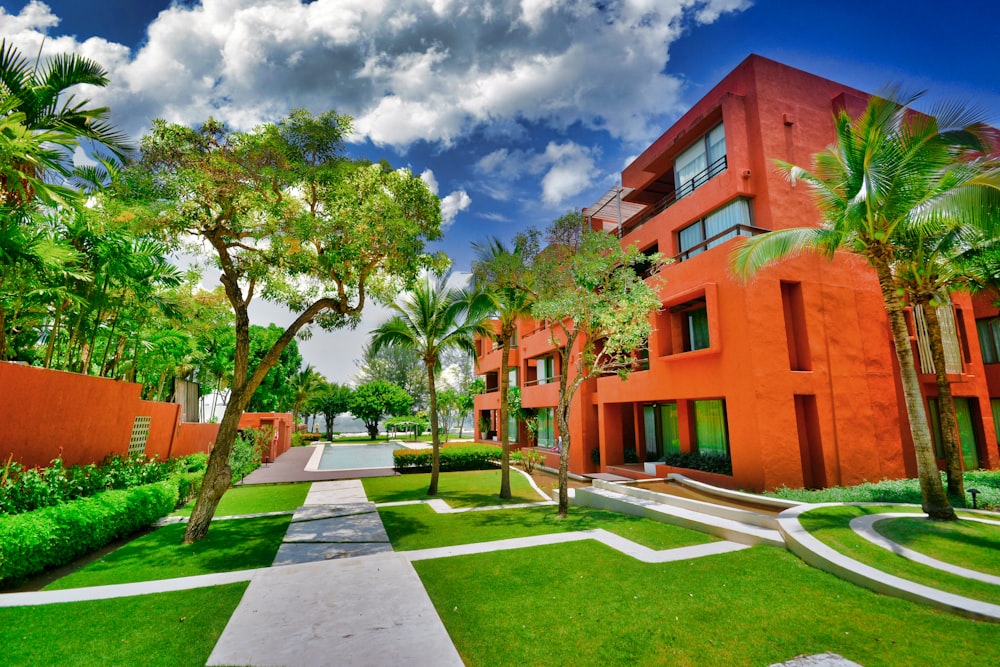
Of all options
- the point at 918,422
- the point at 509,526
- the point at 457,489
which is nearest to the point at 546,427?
the point at 457,489

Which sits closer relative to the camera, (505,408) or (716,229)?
(505,408)

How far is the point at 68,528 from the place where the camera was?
7.82 m

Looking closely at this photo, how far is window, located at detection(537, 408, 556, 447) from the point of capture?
25422 mm

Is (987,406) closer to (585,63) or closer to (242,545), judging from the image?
(585,63)

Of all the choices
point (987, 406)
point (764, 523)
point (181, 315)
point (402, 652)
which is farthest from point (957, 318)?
point (181, 315)

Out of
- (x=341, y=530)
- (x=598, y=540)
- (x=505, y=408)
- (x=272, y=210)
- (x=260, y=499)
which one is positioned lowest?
(x=260, y=499)

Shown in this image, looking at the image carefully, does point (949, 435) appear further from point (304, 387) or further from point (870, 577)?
point (304, 387)

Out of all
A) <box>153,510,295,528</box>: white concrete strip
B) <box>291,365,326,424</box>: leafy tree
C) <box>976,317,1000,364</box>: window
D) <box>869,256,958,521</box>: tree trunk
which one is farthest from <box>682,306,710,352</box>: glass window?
<box>291,365,326,424</box>: leafy tree

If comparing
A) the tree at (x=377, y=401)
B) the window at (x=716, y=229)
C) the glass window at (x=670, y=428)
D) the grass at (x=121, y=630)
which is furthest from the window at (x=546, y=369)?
the tree at (x=377, y=401)

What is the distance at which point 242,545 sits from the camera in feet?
30.6

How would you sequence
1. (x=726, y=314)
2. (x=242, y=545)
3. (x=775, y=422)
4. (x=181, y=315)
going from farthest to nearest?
(x=181, y=315)
(x=726, y=314)
(x=775, y=422)
(x=242, y=545)

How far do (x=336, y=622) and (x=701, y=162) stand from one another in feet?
59.5

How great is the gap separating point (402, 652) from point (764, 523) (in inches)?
312

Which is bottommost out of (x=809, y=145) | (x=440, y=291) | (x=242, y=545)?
(x=242, y=545)
